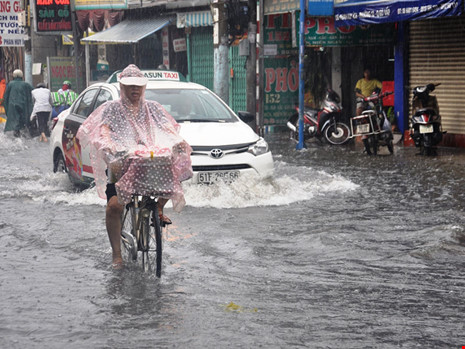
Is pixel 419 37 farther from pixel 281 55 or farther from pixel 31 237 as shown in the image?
pixel 31 237

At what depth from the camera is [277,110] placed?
19.3 meters

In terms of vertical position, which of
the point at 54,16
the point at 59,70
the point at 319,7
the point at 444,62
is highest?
the point at 54,16

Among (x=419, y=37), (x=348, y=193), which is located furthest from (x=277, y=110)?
(x=348, y=193)

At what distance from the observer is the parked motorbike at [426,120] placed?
15531 mm

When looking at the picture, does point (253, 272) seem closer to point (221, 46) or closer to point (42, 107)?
point (221, 46)

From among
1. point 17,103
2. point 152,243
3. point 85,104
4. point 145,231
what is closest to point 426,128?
point 85,104

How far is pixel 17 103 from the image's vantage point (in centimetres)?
2152

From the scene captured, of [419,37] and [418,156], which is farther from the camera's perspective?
[419,37]

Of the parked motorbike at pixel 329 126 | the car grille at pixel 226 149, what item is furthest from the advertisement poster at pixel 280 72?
the car grille at pixel 226 149

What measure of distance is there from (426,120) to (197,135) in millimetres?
6435

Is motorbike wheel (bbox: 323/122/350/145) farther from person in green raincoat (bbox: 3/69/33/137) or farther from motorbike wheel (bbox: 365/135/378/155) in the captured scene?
person in green raincoat (bbox: 3/69/33/137)

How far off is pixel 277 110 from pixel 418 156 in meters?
4.35

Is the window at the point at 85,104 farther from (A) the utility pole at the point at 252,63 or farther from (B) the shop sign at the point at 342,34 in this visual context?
(B) the shop sign at the point at 342,34

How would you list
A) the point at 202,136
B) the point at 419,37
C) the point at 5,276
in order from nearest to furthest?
the point at 5,276 → the point at 202,136 → the point at 419,37
